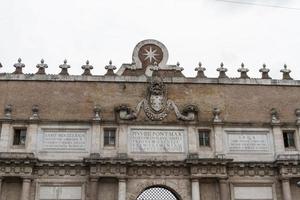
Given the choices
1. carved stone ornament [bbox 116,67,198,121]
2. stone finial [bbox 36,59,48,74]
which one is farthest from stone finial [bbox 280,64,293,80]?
stone finial [bbox 36,59,48,74]

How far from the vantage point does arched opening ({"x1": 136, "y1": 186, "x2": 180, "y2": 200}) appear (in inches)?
876

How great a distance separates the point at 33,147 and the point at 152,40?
784cm

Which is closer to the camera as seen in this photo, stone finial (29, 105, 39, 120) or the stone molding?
the stone molding

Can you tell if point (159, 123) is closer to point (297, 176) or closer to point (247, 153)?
point (247, 153)

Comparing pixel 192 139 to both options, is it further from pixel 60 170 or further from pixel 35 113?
pixel 35 113

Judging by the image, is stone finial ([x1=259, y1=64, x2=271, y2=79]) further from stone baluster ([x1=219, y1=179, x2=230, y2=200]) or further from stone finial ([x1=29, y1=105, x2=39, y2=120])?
stone finial ([x1=29, y1=105, x2=39, y2=120])

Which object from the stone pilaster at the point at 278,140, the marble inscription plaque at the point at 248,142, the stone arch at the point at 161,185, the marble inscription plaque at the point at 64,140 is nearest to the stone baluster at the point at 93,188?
the stone arch at the point at 161,185

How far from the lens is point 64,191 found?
21.7 meters

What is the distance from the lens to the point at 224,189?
21891 millimetres

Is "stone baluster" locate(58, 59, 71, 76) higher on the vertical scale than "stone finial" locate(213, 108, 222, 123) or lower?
higher

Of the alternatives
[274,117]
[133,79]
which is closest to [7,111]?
[133,79]

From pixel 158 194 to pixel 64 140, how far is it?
4.89 metres

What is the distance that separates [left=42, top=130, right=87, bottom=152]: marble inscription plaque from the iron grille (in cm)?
346

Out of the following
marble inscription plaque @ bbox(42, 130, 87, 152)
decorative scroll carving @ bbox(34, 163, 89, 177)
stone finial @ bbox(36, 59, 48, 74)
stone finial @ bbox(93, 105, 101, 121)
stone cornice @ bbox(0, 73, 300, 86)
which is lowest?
decorative scroll carving @ bbox(34, 163, 89, 177)
